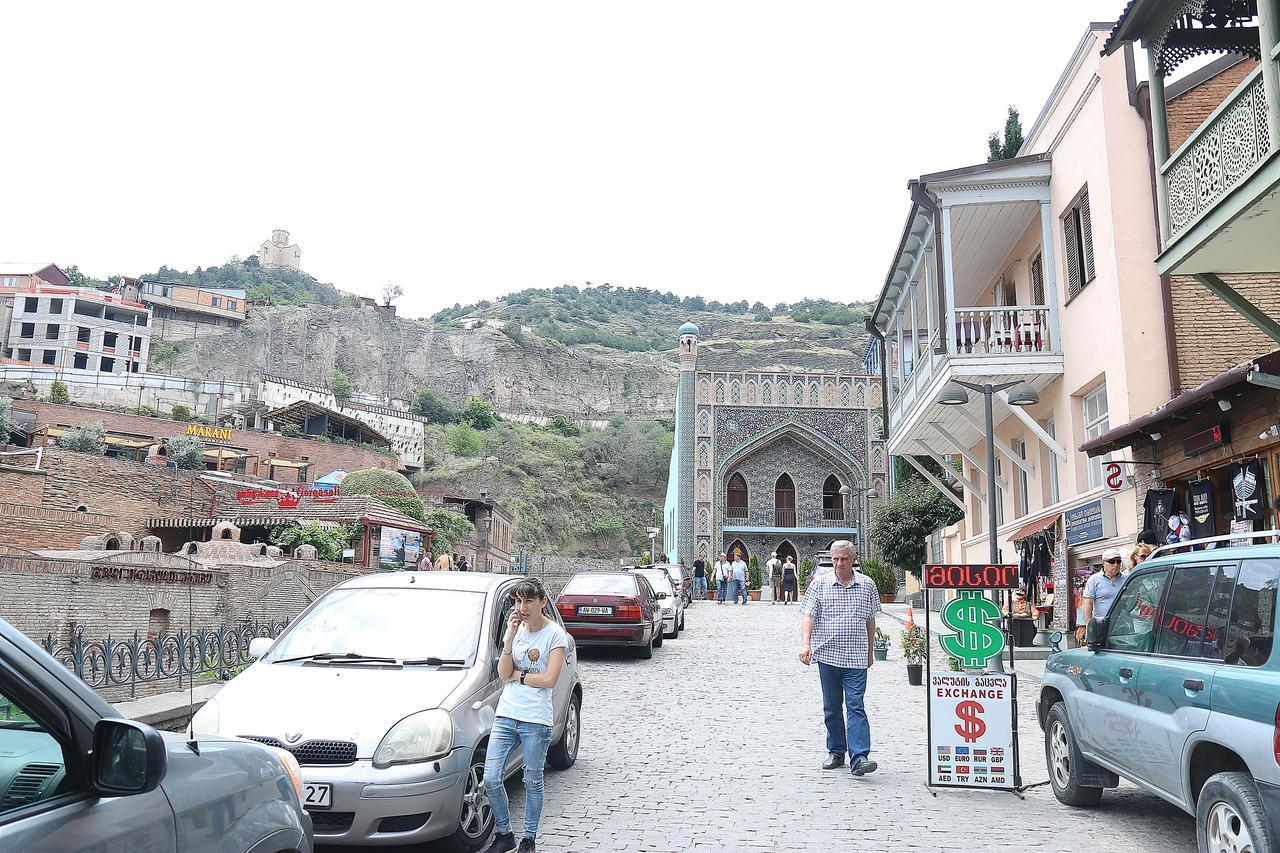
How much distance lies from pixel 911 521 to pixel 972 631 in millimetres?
25117

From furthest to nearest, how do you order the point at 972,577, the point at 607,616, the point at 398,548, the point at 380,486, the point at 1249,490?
the point at 380,486
the point at 398,548
the point at 607,616
the point at 1249,490
the point at 972,577

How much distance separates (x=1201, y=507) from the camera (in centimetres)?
1191

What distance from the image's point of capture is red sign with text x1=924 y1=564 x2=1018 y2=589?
7.92m

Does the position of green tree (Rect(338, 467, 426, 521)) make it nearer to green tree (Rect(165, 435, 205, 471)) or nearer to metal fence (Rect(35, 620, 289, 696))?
green tree (Rect(165, 435, 205, 471))

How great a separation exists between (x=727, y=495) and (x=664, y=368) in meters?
69.9

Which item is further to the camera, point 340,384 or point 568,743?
point 340,384

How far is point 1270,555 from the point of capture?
494cm

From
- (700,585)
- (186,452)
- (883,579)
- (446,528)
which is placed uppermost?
(186,452)

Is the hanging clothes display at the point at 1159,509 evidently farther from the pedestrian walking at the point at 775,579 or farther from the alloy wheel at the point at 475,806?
the pedestrian walking at the point at 775,579

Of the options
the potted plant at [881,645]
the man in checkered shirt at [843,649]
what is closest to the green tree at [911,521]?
the potted plant at [881,645]

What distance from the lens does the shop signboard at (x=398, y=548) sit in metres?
28.2

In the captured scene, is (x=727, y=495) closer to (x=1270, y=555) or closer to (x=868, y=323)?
(x=868, y=323)

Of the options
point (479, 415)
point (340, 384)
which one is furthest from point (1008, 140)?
point (340, 384)

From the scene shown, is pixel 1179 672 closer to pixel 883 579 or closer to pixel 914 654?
pixel 914 654
